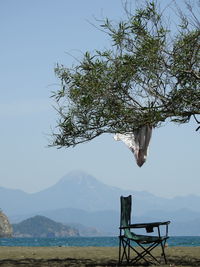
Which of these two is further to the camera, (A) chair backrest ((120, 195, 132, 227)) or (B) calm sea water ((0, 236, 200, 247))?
(B) calm sea water ((0, 236, 200, 247))

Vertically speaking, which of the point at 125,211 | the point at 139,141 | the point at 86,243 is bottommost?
the point at 125,211

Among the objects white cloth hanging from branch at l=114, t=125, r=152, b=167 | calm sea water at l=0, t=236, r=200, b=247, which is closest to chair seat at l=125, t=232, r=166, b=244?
white cloth hanging from branch at l=114, t=125, r=152, b=167

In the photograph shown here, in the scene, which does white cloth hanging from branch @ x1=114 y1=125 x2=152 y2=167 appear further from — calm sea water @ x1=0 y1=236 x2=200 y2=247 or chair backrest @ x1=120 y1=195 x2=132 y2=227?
calm sea water @ x1=0 y1=236 x2=200 y2=247

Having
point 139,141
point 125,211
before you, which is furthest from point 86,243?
point 125,211

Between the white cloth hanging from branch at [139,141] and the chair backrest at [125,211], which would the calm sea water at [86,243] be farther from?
the chair backrest at [125,211]

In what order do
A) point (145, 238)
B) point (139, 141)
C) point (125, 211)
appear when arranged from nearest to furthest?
point (145, 238)
point (125, 211)
point (139, 141)

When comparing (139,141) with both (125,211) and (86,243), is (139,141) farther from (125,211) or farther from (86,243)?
(86,243)

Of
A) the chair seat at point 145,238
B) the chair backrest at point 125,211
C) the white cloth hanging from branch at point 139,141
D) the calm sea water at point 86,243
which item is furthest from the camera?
the calm sea water at point 86,243

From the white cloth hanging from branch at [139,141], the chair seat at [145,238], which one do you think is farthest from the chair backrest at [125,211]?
the white cloth hanging from branch at [139,141]

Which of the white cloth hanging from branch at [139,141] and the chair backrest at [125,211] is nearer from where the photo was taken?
the chair backrest at [125,211]

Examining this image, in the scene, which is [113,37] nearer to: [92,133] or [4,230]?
[92,133]

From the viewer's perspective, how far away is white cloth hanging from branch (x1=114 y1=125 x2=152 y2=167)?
13.0m

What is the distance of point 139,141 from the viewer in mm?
13055

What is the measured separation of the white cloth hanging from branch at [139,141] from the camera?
12992 mm
